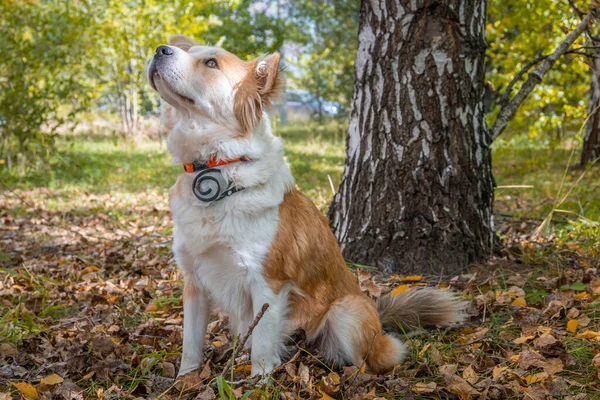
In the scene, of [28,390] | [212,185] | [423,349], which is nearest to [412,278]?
[423,349]

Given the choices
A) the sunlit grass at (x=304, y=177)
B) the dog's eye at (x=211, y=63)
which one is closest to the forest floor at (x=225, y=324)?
the sunlit grass at (x=304, y=177)

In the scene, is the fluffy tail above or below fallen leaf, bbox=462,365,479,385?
above

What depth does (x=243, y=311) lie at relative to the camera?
267 cm

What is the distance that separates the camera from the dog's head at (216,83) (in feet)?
8.22

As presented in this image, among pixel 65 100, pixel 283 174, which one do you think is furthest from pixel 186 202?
pixel 65 100

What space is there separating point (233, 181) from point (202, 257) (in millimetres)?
371

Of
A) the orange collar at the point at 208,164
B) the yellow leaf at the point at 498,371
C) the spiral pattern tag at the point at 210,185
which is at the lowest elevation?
the yellow leaf at the point at 498,371

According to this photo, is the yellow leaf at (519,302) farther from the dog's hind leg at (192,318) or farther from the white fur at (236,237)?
the dog's hind leg at (192,318)

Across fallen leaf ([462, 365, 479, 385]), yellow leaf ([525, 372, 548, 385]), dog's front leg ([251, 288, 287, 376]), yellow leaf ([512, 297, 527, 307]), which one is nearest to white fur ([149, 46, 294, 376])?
dog's front leg ([251, 288, 287, 376])

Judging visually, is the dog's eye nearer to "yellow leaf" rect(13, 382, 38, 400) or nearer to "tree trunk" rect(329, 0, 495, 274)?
"tree trunk" rect(329, 0, 495, 274)

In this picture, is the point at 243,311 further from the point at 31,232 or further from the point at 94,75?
the point at 94,75

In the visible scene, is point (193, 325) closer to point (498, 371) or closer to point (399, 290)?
point (399, 290)

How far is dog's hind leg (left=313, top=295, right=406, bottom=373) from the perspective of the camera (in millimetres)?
2611

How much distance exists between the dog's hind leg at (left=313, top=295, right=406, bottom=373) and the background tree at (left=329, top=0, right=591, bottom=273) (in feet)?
3.65
